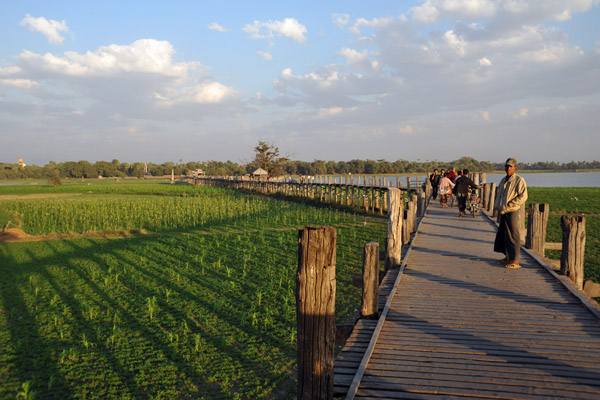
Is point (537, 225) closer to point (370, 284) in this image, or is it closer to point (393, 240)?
point (393, 240)

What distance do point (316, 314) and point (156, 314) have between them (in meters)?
5.52

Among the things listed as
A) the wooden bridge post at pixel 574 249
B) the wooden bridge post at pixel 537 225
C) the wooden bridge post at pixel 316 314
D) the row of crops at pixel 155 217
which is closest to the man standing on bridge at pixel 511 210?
A: the wooden bridge post at pixel 574 249

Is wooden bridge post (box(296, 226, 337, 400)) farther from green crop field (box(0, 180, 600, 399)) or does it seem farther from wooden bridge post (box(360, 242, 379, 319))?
green crop field (box(0, 180, 600, 399))

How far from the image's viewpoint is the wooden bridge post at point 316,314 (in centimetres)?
302

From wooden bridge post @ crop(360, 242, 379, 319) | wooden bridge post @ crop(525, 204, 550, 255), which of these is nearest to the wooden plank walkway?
wooden bridge post @ crop(360, 242, 379, 319)

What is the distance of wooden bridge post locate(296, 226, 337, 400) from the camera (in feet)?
9.89

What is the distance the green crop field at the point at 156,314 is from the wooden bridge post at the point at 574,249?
3482 millimetres

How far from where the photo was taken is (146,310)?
779 centimetres

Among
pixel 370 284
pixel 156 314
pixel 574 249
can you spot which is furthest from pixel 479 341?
pixel 156 314

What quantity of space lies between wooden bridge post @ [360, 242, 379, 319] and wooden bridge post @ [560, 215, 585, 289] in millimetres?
3243

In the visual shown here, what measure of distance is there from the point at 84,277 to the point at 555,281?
1023 cm

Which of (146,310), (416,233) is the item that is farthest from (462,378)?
(416,233)

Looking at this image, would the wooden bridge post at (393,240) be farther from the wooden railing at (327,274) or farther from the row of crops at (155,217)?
the row of crops at (155,217)

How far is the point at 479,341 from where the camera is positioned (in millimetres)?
3865
